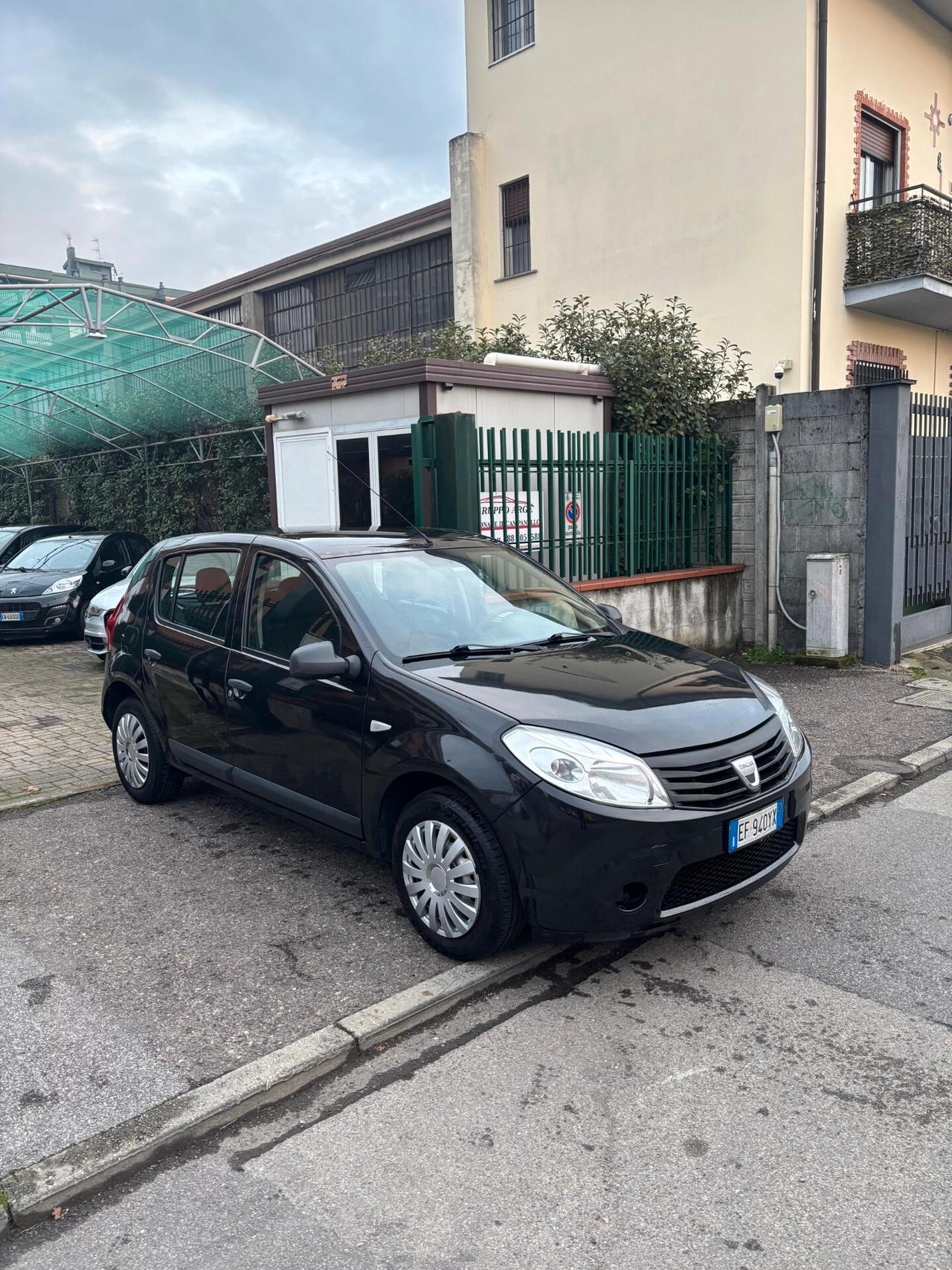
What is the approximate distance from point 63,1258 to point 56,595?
1141cm

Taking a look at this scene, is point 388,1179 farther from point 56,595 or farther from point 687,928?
point 56,595

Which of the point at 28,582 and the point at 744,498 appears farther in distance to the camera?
the point at 28,582

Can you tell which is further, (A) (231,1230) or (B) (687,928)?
(B) (687,928)

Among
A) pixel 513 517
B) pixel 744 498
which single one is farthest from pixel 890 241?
pixel 513 517

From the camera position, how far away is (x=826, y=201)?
14352 mm

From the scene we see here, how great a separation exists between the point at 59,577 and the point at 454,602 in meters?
9.86

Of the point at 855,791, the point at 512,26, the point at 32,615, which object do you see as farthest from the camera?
the point at 512,26

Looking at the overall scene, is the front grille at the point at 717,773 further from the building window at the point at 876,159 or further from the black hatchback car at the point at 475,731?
the building window at the point at 876,159

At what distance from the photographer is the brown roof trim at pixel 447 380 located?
27.7 ft

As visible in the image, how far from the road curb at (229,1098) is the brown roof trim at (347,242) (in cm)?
1822

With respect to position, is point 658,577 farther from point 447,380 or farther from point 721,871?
point 721,871

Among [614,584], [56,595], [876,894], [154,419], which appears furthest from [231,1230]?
[154,419]

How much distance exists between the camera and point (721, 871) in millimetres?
3760

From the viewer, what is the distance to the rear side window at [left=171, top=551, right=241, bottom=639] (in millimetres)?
5203
